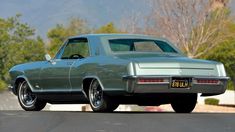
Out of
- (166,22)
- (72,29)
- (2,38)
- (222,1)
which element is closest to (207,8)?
(166,22)

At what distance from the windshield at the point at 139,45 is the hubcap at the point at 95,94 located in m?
0.74

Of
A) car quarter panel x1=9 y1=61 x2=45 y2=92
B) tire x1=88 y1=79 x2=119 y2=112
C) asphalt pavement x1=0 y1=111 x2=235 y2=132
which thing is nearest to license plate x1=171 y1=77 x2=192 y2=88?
asphalt pavement x1=0 y1=111 x2=235 y2=132

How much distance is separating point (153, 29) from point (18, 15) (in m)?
25.2

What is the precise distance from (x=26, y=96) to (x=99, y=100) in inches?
97.4

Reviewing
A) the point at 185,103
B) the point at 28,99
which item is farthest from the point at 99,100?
the point at 28,99

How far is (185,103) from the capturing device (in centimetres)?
1344

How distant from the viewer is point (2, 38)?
237 feet

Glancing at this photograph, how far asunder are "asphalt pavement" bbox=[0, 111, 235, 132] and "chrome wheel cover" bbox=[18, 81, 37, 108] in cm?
267

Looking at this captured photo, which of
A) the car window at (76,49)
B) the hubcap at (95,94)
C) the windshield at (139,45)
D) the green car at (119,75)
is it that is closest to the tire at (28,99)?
the green car at (119,75)

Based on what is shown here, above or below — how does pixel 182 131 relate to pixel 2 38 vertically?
above

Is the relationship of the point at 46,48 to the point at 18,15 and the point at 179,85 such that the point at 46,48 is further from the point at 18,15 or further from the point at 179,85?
the point at 179,85

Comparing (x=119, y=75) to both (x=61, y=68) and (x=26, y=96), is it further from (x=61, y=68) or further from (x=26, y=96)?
(x=26, y=96)

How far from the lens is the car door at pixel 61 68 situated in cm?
1336

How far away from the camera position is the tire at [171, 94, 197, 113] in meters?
13.1
